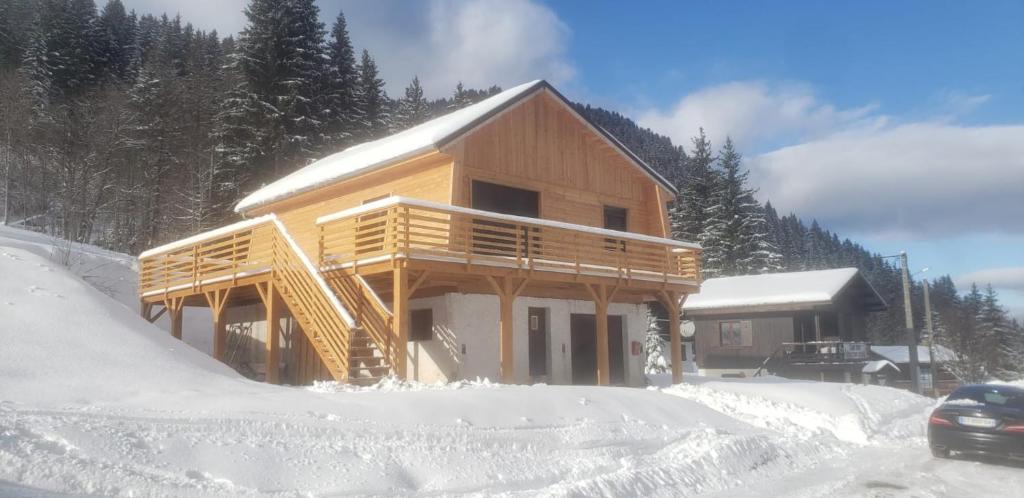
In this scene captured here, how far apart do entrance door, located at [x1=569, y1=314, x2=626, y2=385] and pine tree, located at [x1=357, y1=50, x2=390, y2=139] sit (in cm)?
2889

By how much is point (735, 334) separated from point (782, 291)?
11.0 ft

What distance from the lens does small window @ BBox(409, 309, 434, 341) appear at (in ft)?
56.4

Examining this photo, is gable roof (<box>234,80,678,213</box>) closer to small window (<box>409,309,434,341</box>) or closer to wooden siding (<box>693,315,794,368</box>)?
small window (<box>409,309,434,341</box>)

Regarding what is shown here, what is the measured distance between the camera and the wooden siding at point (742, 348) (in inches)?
1443

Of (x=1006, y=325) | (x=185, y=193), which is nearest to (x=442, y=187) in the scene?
(x=185, y=193)

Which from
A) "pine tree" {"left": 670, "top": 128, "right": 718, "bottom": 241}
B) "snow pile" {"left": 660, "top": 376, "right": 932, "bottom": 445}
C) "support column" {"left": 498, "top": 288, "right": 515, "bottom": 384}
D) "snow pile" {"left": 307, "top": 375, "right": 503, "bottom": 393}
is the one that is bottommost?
"snow pile" {"left": 660, "top": 376, "right": 932, "bottom": 445}

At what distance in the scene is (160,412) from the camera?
8.98 m

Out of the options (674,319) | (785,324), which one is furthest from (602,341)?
(785,324)

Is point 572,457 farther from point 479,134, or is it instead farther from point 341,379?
point 479,134

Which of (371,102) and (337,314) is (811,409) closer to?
(337,314)

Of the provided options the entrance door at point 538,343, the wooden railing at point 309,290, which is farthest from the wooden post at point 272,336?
the entrance door at point 538,343

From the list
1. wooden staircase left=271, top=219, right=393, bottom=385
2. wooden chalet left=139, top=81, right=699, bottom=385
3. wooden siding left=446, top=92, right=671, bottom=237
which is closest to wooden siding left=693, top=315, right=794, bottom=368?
wooden chalet left=139, top=81, right=699, bottom=385

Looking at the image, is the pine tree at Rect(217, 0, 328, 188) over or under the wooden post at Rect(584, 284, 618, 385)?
over

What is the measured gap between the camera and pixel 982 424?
40.3 ft
